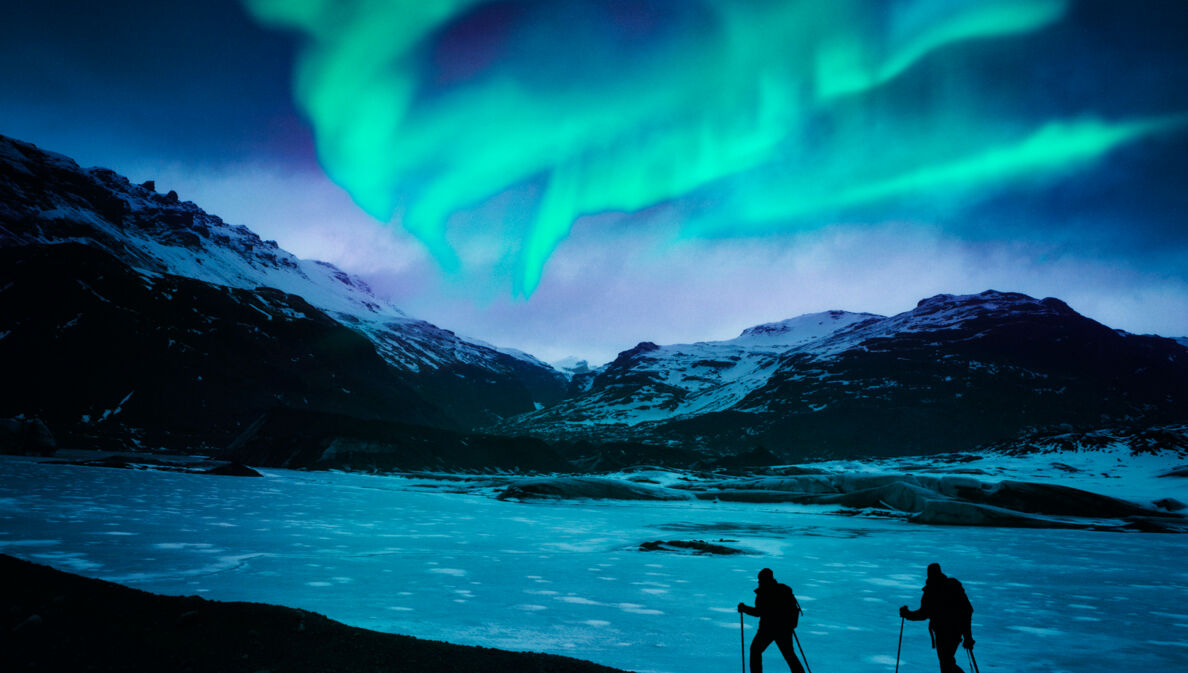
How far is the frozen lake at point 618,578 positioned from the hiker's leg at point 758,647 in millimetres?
1351

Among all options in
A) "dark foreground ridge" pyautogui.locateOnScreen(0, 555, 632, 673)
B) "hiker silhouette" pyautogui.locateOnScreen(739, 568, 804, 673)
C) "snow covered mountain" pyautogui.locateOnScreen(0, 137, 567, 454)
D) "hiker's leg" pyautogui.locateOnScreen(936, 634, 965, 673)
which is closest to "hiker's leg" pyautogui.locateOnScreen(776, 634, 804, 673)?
"hiker silhouette" pyautogui.locateOnScreen(739, 568, 804, 673)

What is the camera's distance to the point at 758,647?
779cm

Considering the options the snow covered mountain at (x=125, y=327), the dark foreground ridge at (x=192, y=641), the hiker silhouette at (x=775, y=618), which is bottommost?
the dark foreground ridge at (x=192, y=641)

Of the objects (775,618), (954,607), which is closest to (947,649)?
(954,607)

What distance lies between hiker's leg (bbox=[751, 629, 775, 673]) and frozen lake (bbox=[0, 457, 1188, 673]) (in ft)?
4.43

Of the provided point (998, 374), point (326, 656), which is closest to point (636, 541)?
point (326, 656)

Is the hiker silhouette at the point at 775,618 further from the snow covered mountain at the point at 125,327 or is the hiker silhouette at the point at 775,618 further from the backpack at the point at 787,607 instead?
the snow covered mountain at the point at 125,327

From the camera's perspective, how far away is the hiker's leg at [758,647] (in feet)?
25.1

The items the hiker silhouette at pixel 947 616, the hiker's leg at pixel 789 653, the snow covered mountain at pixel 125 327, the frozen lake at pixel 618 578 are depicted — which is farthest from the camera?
the snow covered mountain at pixel 125 327

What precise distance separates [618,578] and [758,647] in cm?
926

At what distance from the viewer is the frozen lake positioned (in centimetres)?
1037

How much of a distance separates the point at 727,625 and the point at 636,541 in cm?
1429

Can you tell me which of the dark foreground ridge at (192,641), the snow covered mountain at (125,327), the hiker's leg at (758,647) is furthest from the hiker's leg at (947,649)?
the snow covered mountain at (125,327)

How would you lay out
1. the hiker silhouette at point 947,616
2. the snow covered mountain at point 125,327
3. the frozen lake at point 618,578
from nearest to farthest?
the hiker silhouette at point 947,616, the frozen lake at point 618,578, the snow covered mountain at point 125,327
